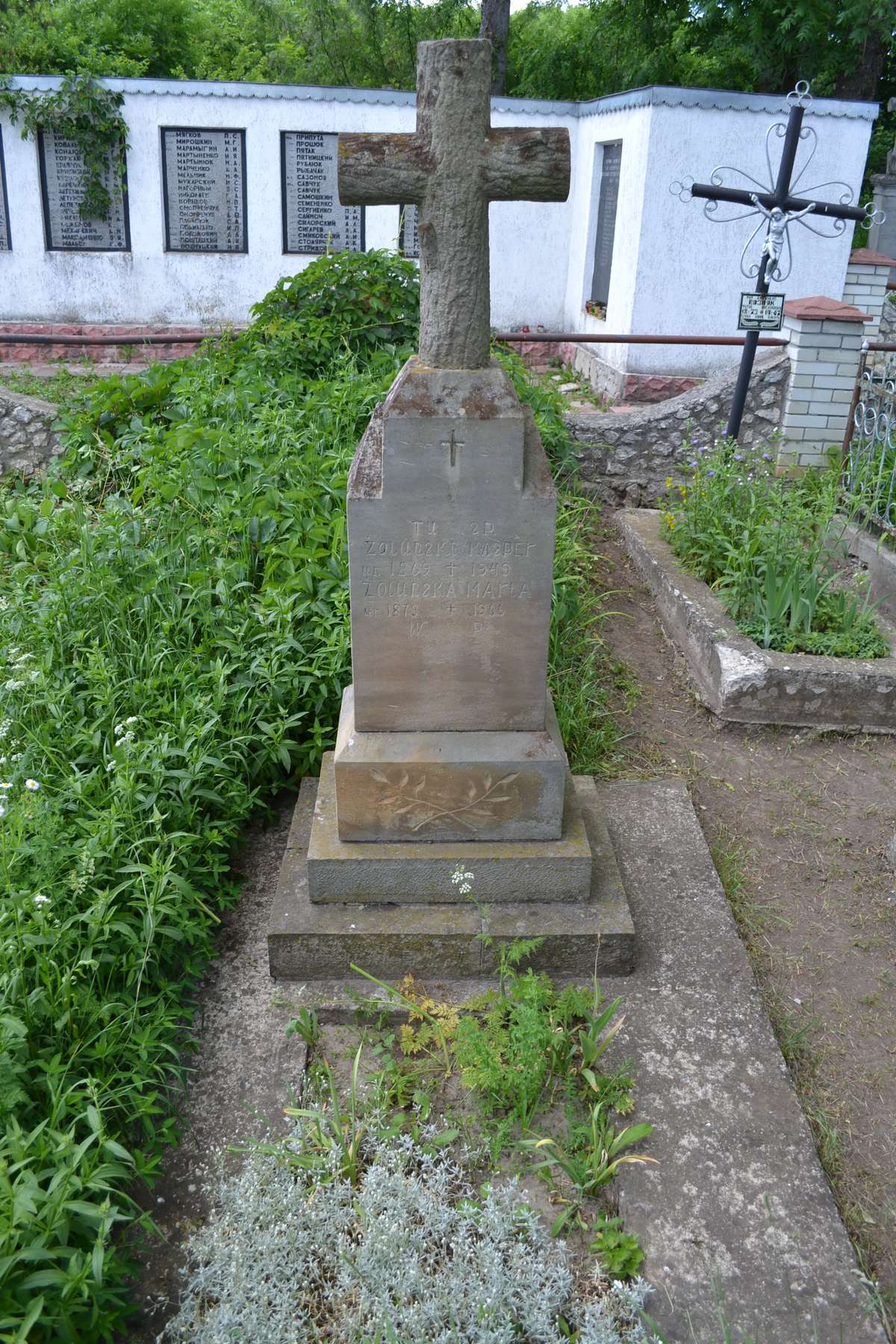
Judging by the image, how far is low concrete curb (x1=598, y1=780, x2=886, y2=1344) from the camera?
2189 millimetres

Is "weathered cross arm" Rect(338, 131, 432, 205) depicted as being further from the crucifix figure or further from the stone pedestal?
the crucifix figure

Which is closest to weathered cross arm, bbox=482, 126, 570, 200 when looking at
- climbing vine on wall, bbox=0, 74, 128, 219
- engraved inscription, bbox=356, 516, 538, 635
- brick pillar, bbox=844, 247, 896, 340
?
engraved inscription, bbox=356, 516, 538, 635

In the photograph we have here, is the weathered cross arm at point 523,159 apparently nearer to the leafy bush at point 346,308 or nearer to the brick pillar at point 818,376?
the leafy bush at point 346,308

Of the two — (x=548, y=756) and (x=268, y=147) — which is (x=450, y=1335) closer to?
(x=548, y=756)

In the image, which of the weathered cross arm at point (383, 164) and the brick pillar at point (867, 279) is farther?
the brick pillar at point (867, 279)

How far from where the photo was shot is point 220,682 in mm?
3648

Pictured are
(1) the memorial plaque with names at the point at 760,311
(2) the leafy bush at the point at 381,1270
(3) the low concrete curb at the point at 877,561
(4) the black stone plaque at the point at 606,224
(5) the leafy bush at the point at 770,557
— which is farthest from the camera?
(4) the black stone plaque at the point at 606,224

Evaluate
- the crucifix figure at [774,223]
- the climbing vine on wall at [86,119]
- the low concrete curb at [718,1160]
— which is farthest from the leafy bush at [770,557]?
the climbing vine on wall at [86,119]

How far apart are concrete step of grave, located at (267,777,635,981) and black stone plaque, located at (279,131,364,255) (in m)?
8.32

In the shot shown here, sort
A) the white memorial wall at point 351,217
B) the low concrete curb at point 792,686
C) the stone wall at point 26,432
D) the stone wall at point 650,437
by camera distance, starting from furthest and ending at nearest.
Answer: the white memorial wall at point 351,217 → the stone wall at point 650,437 → the stone wall at point 26,432 → the low concrete curb at point 792,686

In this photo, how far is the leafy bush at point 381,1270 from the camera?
6.84 ft

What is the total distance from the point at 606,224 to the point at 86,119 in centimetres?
508

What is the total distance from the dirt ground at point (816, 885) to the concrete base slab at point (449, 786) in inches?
34.8

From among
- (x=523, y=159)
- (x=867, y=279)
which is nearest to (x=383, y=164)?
(x=523, y=159)
